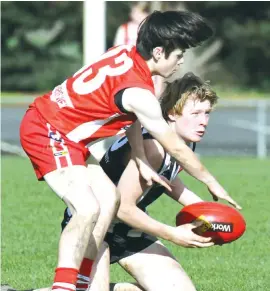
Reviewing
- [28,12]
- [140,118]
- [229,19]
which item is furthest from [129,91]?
[229,19]

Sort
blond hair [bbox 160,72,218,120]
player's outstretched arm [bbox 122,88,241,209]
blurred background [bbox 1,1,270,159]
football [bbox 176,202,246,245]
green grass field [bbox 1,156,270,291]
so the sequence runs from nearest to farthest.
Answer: player's outstretched arm [bbox 122,88,241,209] < football [bbox 176,202,246,245] < blond hair [bbox 160,72,218,120] < green grass field [bbox 1,156,270,291] < blurred background [bbox 1,1,270,159]

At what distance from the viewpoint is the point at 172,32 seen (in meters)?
5.25

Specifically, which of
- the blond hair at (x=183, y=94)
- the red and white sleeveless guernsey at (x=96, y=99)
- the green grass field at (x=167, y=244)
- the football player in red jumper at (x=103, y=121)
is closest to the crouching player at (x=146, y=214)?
the blond hair at (x=183, y=94)

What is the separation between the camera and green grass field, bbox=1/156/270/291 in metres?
6.69

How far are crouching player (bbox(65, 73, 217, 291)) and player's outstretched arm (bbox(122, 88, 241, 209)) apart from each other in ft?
1.19

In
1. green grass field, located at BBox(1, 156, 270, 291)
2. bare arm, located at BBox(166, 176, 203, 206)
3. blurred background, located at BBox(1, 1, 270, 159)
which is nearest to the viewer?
bare arm, located at BBox(166, 176, 203, 206)

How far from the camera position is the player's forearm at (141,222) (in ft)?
17.9

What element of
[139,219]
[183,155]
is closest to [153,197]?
[139,219]

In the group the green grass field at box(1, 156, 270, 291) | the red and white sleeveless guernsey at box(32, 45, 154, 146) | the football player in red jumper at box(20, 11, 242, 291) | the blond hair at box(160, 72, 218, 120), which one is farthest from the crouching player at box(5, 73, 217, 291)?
the green grass field at box(1, 156, 270, 291)

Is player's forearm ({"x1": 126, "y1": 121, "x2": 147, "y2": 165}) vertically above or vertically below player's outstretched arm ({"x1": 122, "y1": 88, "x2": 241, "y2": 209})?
below

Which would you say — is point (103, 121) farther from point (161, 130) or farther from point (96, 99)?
point (161, 130)

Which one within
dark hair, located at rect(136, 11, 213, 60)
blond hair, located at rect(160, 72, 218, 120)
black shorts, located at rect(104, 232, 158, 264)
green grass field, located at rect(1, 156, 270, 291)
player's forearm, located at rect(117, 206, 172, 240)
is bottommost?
green grass field, located at rect(1, 156, 270, 291)

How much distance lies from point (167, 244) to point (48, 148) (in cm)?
288

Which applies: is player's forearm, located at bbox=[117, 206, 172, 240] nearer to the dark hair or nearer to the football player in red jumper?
the football player in red jumper
